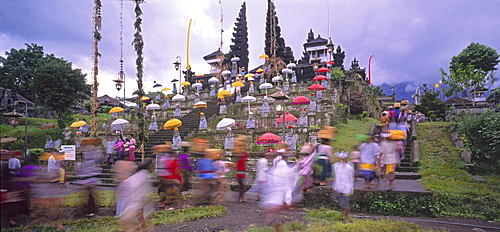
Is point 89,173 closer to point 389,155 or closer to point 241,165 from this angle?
point 241,165

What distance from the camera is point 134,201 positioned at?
4523 mm

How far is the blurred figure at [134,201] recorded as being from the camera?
4492mm

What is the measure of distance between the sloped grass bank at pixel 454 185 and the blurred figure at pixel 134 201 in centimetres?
668

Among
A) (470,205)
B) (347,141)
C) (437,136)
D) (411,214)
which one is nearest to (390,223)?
(411,214)

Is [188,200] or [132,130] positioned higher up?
[132,130]

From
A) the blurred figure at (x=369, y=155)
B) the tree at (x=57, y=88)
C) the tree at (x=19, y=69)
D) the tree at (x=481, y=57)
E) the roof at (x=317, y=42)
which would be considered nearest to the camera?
→ the blurred figure at (x=369, y=155)

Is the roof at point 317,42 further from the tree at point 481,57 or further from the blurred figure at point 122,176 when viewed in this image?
the blurred figure at point 122,176

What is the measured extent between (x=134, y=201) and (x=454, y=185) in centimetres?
836

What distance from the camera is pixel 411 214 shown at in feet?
21.4

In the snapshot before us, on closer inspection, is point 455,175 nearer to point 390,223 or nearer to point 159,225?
point 390,223

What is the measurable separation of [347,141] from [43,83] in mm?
23959

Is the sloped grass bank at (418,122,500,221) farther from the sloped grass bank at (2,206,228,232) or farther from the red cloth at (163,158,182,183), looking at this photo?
the red cloth at (163,158,182,183)

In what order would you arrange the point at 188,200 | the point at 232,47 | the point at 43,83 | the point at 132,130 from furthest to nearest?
the point at 232,47 < the point at 43,83 < the point at 132,130 < the point at 188,200

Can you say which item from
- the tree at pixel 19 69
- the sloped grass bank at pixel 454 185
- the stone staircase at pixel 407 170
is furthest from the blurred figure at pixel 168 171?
the tree at pixel 19 69
